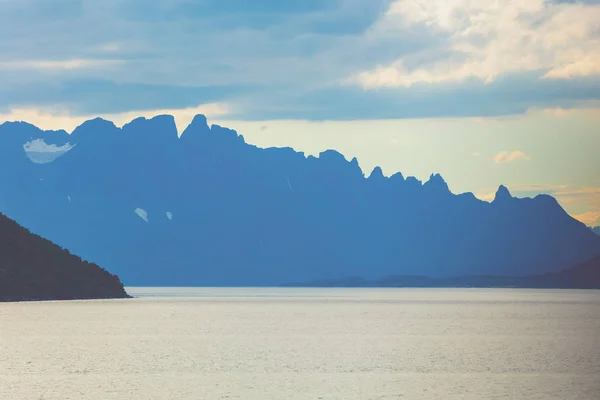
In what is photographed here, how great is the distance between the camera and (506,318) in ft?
645

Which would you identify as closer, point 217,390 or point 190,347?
point 217,390

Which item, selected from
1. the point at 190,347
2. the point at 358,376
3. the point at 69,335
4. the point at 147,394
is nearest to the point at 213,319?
the point at 69,335

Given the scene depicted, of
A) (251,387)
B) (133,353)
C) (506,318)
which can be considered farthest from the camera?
(506,318)

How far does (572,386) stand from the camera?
78.4m

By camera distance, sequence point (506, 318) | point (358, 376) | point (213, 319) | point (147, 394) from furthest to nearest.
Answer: point (506, 318)
point (213, 319)
point (358, 376)
point (147, 394)

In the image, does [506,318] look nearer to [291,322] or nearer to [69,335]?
[291,322]

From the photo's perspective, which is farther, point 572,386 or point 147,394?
point 572,386

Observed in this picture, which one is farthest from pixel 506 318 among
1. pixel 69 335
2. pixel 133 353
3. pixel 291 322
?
pixel 133 353

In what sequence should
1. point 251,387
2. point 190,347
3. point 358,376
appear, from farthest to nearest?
point 190,347, point 358,376, point 251,387

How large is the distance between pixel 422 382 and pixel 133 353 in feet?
120

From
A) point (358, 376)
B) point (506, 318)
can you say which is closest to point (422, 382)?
point (358, 376)

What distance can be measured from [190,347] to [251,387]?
38177 millimetres

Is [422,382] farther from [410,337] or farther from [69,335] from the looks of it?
[69,335]

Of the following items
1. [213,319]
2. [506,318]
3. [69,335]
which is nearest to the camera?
[69,335]
